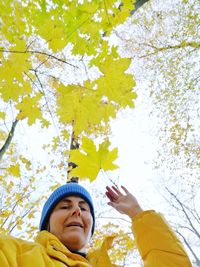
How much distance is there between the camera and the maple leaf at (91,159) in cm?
152

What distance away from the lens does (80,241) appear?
1.70m

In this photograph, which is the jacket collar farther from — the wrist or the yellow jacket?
the wrist

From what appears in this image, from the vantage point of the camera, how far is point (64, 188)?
2.21 meters

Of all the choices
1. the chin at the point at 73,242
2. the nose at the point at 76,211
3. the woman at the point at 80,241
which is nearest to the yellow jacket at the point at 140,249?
the woman at the point at 80,241

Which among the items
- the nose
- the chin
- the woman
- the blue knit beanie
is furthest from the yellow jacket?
the blue knit beanie

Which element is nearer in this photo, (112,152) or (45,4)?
(112,152)

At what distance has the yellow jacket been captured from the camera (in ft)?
3.94

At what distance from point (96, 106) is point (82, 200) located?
2.51ft

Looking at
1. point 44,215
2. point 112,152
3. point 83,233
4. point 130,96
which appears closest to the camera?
point 112,152

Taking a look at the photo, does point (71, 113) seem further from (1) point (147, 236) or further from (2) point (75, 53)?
(1) point (147, 236)

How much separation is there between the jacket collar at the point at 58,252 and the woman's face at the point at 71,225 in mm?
170

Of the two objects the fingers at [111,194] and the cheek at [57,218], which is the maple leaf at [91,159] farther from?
the cheek at [57,218]

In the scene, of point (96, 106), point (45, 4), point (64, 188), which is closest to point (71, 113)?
point (96, 106)

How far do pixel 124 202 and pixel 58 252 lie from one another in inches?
18.4
